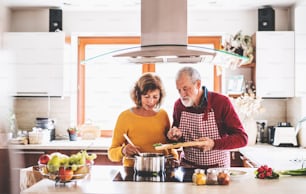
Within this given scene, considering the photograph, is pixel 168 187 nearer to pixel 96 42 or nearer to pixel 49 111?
pixel 49 111

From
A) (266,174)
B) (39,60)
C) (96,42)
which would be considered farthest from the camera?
(96,42)

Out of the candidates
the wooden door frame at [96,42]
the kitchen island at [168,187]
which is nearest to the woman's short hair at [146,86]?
the kitchen island at [168,187]

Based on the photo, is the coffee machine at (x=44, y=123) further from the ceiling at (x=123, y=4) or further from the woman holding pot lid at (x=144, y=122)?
the woman holding pot lid at (x=144, y=122)

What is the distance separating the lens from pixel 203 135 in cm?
326

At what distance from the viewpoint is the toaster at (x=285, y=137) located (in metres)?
4.67

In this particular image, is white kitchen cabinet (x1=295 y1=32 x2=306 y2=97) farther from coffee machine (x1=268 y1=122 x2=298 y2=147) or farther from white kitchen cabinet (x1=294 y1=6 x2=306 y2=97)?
coffee machine (x1=268 y1=122 x2=298 y2=147)

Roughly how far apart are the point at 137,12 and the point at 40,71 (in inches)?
51.5

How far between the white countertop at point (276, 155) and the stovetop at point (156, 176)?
3.23ft

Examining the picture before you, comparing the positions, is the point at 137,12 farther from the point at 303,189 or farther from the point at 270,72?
the point at 303,189

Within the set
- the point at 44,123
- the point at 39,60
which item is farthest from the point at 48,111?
the point at 39,60

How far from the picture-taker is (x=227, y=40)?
4961 mm

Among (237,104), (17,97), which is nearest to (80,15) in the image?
(17,97)

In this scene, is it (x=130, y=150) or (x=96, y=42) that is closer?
(x=130, y=150)

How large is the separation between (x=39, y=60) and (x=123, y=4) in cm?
111
